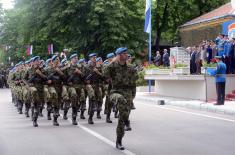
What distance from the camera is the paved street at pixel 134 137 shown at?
9.84m

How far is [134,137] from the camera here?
11.6m

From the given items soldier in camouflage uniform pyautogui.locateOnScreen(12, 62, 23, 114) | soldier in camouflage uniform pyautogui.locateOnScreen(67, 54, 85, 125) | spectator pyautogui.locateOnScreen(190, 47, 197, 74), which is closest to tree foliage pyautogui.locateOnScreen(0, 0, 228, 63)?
spectator pyautogui.locateOnScreen(190, 47, 197, 74)

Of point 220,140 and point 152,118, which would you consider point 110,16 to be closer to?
point 152,118

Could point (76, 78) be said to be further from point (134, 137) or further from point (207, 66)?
point (207, 66)

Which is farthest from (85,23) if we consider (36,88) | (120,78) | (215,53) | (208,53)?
(120,78)

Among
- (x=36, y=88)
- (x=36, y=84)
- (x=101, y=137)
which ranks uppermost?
(x=36, y=84)

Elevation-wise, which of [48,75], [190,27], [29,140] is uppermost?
[190,27]

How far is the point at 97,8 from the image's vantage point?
37188 mm

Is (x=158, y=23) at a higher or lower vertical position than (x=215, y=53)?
higher

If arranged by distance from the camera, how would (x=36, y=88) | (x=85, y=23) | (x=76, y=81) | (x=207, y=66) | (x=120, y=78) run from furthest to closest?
(x=85, y=23)
(x=207, y=66)
(x=76, y=81)
(x=36, y=88)
(x=120, y=78)

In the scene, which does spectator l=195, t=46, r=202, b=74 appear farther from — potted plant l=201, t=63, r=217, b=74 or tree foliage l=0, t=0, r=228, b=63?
tree foliage l=0, t=0, r=228, b=63

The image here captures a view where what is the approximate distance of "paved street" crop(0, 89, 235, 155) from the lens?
9.84 meters

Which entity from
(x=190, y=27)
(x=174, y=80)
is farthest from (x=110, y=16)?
(x=174, y=80)

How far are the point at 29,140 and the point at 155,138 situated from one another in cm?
286
